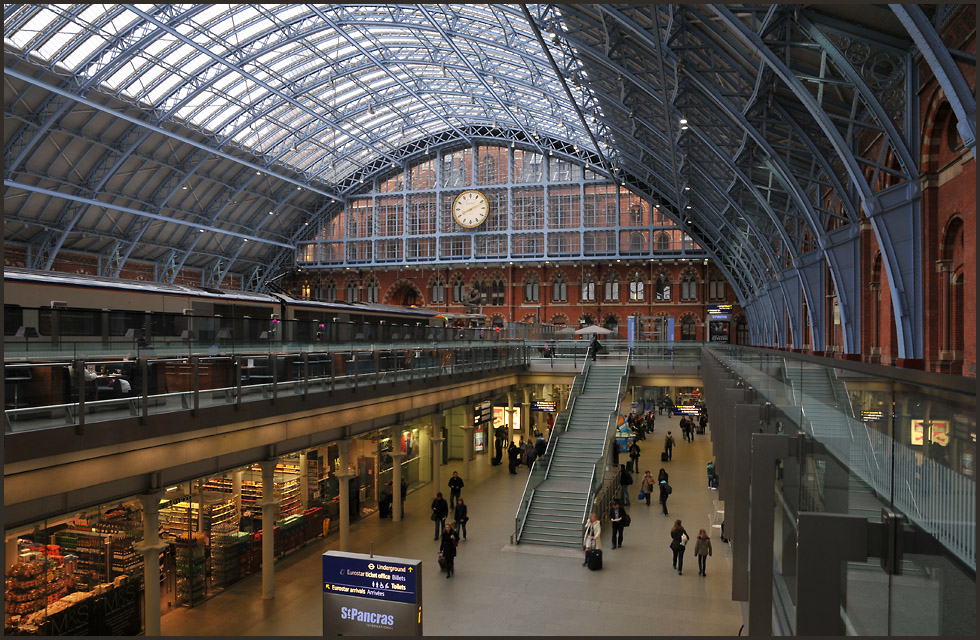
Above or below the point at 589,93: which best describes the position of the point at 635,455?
below

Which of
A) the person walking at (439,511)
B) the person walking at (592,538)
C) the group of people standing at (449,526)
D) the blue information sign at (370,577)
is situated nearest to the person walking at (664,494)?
the person walking at (592,538)

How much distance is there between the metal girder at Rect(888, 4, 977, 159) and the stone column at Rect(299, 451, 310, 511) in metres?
16.7

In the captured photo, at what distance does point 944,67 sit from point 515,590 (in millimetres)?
12797

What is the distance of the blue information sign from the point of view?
9.69m

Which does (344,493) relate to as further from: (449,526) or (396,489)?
(396,489)

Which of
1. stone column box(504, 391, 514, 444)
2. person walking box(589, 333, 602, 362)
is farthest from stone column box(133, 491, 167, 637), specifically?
person walking box(589, 333, 602, 362)

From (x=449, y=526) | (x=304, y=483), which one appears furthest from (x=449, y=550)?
(x=304, y=483)

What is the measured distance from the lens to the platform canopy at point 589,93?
1477 cm

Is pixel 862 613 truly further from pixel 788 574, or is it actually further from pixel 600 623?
pixel 600 623

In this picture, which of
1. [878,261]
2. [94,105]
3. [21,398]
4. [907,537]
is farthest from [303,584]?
[94,105]

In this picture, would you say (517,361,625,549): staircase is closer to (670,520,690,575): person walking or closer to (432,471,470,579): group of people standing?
(432,471,470,579): group of people standing

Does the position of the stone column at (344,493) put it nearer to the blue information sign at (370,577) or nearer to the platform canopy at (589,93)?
the blue information sign at (370,577)

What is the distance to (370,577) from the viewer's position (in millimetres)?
9906

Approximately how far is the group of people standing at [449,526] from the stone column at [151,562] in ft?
22.0
